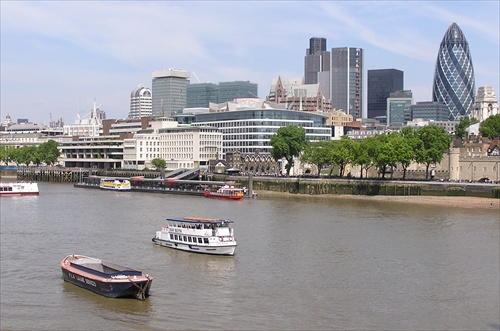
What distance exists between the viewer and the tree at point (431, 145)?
96.2 meters

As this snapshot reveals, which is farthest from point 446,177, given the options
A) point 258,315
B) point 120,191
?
point 258,315

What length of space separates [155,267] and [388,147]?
191 feet

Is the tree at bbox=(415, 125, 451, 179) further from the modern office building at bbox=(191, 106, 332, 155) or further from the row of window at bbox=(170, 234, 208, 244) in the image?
the row of window at bbox=(170, 234, 208, 244)

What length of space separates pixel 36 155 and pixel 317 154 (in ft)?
296

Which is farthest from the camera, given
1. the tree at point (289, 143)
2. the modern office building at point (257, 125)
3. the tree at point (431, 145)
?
the modern office building at point (257, 125)

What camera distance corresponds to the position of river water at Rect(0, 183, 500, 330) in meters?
31.0

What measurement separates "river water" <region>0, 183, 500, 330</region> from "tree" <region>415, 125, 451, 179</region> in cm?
2832

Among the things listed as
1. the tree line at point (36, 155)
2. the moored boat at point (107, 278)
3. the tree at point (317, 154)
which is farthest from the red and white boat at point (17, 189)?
the tree line at point (36, 155)

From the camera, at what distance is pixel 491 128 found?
5217 inches

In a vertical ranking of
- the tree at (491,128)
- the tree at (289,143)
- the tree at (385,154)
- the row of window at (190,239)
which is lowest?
the row of window at (190,239)

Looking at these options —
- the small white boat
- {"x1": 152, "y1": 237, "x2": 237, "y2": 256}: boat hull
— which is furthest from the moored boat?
the small white boat

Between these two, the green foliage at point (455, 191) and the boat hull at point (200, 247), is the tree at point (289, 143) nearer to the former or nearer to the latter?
the green foliage at point (455, 191)

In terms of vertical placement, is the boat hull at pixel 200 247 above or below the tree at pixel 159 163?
below

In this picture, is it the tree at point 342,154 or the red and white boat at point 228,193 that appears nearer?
the red and white boat at point 228,193
